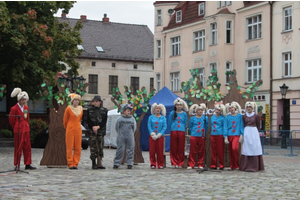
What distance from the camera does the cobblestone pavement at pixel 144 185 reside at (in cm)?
938

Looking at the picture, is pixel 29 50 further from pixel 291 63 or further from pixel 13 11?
pixel 291 63

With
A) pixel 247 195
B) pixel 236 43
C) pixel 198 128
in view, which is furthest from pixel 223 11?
pixel 247 195

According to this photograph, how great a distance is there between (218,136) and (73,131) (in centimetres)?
Result: 379

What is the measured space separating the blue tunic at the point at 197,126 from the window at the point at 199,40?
26633 mm

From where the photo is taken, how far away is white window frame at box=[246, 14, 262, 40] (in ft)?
122

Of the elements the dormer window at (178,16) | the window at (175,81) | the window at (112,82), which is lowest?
the window at (175,81)

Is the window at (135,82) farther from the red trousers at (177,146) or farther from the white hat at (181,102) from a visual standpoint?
the red trousers at (177,146)

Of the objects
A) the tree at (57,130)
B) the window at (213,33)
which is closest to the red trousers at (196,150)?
the tree at (57,130)

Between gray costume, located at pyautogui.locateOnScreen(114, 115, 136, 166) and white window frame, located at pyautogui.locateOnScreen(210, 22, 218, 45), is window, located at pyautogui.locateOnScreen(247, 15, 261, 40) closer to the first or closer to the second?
white window frame, located at pyautogui.locateOnScreen(210, 22, 218, 45)

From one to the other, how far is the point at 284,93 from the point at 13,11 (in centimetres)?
1539

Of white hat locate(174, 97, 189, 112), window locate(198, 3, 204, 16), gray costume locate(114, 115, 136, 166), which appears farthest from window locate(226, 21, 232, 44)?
gray costume locate(114, 115, 136, 166)

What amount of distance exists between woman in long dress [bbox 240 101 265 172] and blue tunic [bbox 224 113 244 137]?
0.11m

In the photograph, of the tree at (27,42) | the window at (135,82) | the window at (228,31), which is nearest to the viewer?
the tree at (27,42)

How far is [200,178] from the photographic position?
12648 millimetres
